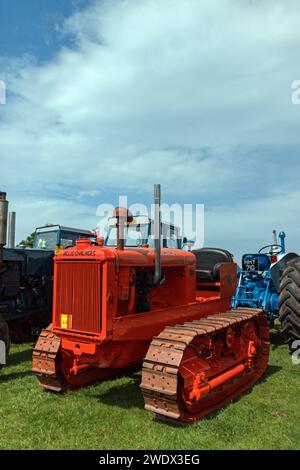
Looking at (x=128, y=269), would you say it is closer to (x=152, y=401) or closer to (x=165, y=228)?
(x=152, y=401)

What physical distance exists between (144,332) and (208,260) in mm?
2519

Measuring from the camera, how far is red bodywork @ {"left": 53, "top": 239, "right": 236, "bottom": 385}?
4461 millimetres

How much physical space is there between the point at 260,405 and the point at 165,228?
4379 millimetres

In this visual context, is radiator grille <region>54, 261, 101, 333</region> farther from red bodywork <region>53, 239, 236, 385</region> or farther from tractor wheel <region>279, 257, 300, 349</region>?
tractor wheel <region>279, 257, 300, 349</region>

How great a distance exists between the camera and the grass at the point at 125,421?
3.86 metres

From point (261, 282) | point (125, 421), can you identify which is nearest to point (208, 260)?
point (261, 282)

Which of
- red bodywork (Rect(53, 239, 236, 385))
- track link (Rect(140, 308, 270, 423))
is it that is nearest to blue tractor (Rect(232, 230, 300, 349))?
track link (Rect(140, 308, 270, 423))

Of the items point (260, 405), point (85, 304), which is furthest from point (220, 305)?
point (85, 304)

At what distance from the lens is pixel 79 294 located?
181 inches

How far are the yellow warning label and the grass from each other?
917 mm

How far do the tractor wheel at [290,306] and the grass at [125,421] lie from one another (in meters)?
1.23

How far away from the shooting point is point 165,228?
28.4ft

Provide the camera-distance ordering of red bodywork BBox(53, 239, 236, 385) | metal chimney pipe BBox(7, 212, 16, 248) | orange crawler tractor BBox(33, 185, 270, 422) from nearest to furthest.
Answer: orange crawler tractor BBox(33, 185, 270, 422)
red bodywork BBox(53, 239, 236, 385)
metal chimney pipe BBox(7, 212, 16, 248)
